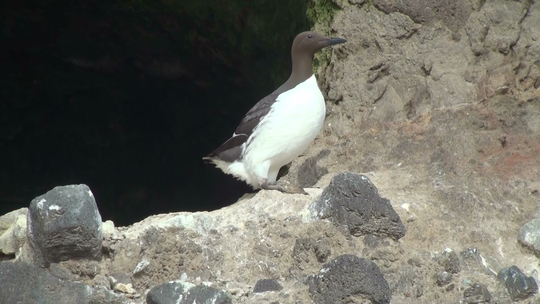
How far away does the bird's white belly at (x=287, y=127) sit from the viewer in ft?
18.5

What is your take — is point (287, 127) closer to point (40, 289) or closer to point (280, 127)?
point (280, 127)

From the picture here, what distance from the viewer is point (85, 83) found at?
30.2 feet

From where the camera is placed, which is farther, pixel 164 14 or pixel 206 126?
pixel 206 126

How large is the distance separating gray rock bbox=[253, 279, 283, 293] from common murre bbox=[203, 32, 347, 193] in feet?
3.50

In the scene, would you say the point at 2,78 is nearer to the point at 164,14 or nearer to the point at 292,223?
the point at 164,14

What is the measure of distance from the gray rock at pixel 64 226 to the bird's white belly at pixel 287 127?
1550mm

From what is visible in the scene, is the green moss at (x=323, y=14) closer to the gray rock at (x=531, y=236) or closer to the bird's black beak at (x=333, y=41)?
the bird's black beak at (x=333, y=41)

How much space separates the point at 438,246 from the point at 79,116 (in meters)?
5.68

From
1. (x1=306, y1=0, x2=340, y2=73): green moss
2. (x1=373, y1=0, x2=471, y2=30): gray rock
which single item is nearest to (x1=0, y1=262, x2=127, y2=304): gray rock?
(x1=306, y1=0, x2=340, y2=73): green moss

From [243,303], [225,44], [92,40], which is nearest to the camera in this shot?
[243,303]

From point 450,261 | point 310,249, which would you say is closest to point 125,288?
point 310,249

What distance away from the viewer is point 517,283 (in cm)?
451

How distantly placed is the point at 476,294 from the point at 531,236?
2.34ft

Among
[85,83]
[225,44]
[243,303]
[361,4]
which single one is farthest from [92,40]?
[243,303]
